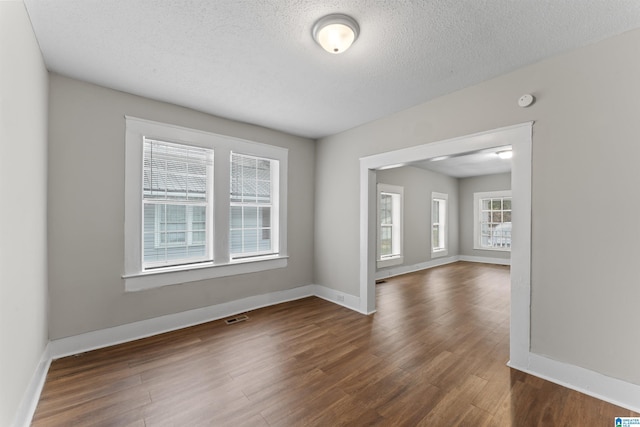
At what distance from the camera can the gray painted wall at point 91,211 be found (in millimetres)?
2443

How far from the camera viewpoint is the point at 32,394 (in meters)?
1.80

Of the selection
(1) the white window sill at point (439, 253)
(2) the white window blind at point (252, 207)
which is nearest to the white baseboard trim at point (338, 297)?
(2) the white window blind at point (252, 207)

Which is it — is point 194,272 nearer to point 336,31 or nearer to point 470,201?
point 336,31

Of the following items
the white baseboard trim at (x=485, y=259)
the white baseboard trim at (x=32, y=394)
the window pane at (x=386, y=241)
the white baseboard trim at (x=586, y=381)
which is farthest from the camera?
the white baseboard trim at (x=485, y=259)

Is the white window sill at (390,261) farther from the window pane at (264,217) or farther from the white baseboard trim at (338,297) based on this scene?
the window pane at (264,217)

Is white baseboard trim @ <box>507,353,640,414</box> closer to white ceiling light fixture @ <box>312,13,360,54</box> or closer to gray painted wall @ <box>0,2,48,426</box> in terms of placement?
white ceiling light fixture @ <box>312,13,360,54</box>

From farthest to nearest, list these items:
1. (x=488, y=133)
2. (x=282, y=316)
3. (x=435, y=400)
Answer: (x=282, y=316) < (x=488, y=133) < (x=435, y=400)

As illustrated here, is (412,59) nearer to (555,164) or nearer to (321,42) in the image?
(321,42)

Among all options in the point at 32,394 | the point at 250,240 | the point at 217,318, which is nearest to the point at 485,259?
the point at 250,240

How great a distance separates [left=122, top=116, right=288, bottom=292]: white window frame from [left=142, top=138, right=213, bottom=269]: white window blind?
0.09 meters

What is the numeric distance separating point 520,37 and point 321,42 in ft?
4.83

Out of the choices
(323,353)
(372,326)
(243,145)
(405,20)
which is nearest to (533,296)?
(372,326)

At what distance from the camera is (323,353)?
2555 mm

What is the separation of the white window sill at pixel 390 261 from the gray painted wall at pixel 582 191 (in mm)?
3562
